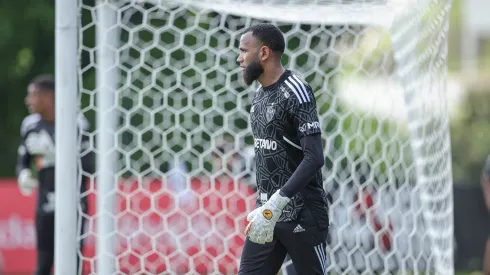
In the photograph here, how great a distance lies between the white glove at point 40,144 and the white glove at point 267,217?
337cm

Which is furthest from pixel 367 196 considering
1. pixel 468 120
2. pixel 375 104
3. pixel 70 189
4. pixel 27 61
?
pixel 468 120

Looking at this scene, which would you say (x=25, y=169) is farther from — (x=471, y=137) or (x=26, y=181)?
(x=471, y=137)

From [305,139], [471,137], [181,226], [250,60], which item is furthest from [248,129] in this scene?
[471,137]

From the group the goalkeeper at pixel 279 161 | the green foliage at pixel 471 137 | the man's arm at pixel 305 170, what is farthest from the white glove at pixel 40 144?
the green foliage at pixel 471 137

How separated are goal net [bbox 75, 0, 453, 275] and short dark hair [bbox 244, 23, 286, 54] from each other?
5.07 feet

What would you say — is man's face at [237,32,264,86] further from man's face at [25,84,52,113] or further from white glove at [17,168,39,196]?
white glove at [17,168,39,196]

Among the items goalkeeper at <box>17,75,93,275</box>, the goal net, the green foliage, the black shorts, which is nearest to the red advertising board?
the goal net

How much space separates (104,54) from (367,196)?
280 cm

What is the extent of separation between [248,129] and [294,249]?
3.29m

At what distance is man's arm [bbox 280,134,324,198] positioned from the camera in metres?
4.79

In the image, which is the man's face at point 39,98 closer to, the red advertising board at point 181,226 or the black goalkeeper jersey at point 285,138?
the red advertising board at point 181,226

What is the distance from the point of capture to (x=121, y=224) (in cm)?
827

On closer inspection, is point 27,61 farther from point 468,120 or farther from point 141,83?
point 468,120

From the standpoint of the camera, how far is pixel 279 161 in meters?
5.02
